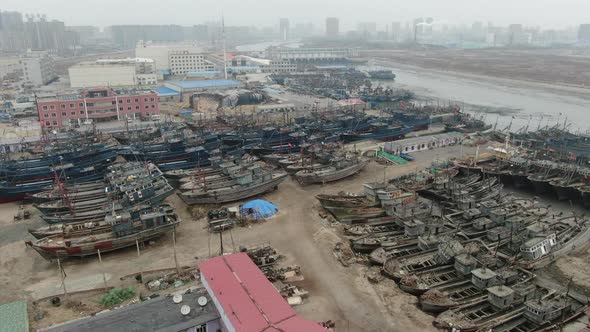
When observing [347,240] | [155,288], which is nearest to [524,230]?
[347,240]

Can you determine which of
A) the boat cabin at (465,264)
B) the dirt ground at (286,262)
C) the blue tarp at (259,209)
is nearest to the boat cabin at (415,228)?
the boat cabin at (465,264)

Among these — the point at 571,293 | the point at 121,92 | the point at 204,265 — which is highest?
the point at 121,92

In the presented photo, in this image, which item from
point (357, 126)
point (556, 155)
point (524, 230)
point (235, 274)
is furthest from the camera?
point (357, 126)

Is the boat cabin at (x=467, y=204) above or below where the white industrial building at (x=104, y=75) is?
below

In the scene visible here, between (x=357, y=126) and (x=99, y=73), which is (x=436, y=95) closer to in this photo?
(x=357, y=126)

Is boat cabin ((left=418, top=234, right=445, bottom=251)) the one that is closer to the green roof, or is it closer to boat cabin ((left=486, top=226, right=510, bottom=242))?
boat cabin ((left=486, top=226, right=510, bottom=242))

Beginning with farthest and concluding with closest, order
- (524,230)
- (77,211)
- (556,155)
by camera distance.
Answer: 1. (556,155)
2. (77,211)
3. (524,230)

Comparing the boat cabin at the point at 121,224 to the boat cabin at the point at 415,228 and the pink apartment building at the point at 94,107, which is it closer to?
the boat cabin at the point at 415,228
